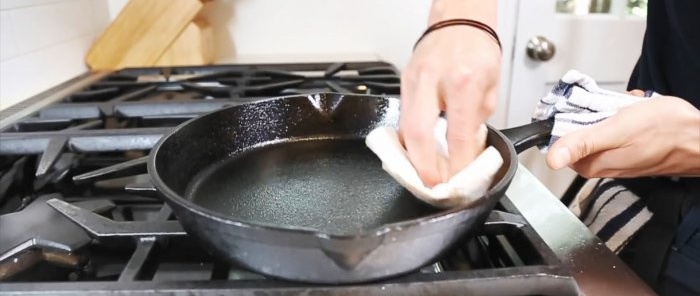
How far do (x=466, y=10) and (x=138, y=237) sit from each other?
0.31 meters

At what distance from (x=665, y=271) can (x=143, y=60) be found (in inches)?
34.8

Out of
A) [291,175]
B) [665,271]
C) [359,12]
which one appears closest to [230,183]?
[291,175]

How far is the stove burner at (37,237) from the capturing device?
0.41 metres

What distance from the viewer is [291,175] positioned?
1.70 feet

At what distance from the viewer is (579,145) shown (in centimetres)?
48

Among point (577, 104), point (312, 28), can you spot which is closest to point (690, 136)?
point (577, 104)

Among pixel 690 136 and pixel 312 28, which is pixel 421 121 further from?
pixel 312 28

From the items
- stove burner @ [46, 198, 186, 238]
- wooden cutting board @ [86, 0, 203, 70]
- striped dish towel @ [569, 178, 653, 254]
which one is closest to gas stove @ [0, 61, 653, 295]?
stove burner @ [46, 198, 186, 238]

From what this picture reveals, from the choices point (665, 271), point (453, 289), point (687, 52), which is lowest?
point (665, 271)

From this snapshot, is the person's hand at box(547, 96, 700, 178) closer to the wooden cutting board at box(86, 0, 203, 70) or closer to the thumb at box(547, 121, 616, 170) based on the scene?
the thumb at box(547, 121, 616, 170)

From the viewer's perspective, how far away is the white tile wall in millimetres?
794

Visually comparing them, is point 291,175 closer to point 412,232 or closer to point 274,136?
point 274,136

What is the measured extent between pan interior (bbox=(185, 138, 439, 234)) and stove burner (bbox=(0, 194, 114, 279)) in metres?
0.09

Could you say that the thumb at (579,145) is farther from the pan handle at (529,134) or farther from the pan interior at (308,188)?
the pan interior at (308,188)
